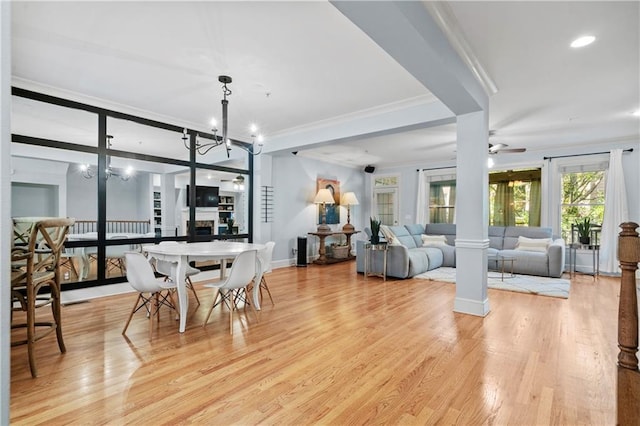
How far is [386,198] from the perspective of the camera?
29.7 ft

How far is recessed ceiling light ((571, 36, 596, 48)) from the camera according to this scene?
8.48 ft

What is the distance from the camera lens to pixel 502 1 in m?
2.17

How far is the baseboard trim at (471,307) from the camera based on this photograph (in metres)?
3.42

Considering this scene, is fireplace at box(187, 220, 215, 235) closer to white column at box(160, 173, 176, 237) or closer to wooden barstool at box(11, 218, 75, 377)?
white column at box(160, 173, 176, 237)

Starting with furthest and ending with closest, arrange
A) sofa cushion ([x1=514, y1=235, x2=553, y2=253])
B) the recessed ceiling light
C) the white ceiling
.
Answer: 1. sofa cushion ([x1=514, y1=235, x2=553, y2=253])
2. the recessed ceiling light
3. the white ceiling

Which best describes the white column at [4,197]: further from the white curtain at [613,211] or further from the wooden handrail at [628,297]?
the white curtain at [613,211]

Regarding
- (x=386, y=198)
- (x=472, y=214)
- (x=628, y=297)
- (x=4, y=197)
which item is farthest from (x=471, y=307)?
(x=386, y=198)

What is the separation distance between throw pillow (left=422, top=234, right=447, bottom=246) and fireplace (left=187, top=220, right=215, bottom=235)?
456 cm

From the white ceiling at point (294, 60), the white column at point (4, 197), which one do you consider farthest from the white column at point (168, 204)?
the white column at point (4, 197)

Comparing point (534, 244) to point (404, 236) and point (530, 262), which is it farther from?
point (404, 236)

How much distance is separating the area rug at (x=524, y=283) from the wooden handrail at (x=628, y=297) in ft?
11.8

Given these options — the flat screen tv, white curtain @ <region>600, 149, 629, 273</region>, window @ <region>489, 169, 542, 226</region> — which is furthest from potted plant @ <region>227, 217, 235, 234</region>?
white curtain @ <region>600, 149, 629, 273</region>

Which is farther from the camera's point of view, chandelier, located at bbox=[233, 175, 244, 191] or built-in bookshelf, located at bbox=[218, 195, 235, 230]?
chandelier, located at bbox=[233, 175, 244, 191]

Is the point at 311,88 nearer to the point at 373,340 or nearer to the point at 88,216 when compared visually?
the point at 373,340
